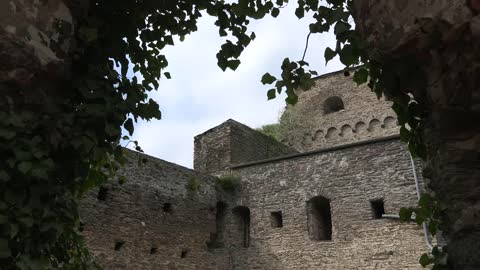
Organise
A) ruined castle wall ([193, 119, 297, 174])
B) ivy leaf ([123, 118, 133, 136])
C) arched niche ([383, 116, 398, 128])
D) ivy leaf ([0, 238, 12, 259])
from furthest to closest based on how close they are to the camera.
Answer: arched niche ([383, 116, 398, 128]) < ruined castle wall ([193, 119, 297, 174]) < ivy leaf ([123, 118, 133, 136]) < ivy leaf ([0, 238, 12, 259])

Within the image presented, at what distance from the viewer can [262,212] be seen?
13.8 metres

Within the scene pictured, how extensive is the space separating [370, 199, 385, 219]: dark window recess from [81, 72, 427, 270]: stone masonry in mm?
26

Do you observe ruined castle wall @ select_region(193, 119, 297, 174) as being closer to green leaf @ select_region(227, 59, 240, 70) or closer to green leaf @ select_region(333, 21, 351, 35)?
green leaf @ select_region(227, 59, 240, 70)

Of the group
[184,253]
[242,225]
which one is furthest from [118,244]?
[242,225]

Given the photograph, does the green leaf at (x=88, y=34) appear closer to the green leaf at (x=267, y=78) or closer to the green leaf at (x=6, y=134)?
the green leaf at (x=6, y=134)

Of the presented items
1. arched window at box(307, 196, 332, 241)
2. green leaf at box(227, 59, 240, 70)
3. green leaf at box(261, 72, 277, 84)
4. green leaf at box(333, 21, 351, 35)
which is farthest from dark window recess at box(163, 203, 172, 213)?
green leaf at box(333, 21, 351, 35)

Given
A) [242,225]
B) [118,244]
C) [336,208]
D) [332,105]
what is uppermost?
[332,105]

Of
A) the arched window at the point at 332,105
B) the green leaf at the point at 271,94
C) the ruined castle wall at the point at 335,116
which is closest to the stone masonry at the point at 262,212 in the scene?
the green leaf at the point at 271,94

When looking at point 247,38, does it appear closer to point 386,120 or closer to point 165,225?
point 165,225

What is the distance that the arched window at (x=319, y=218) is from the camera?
12961mm

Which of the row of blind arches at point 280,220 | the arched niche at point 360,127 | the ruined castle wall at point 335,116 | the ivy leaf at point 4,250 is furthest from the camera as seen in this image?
the arched niche at point 360,127

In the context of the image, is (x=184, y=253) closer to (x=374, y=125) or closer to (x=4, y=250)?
(x=4, y=250)

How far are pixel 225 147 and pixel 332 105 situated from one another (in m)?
8.43

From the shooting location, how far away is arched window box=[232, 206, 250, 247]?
14266mm
